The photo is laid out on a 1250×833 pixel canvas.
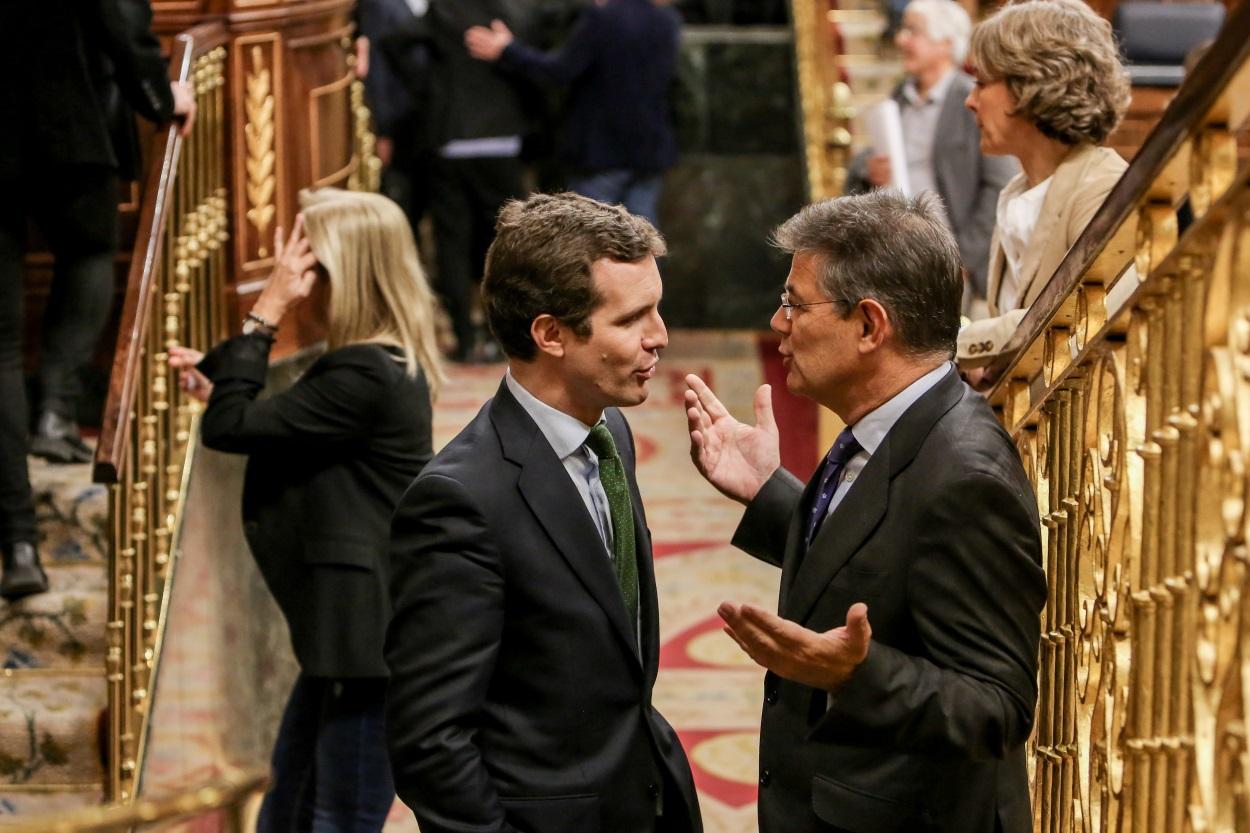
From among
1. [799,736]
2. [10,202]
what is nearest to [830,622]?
[799,736]

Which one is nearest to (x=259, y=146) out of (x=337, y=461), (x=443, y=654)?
(x=337, y=461)

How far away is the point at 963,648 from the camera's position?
2.28 meters

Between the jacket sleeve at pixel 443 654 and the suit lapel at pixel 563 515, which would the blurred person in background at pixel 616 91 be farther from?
the jacket sleeve at pixel 443 654

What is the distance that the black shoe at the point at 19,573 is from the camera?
15.2 feet

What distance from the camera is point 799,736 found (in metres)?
2.51

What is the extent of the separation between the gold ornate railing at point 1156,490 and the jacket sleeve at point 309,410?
1.61 metres

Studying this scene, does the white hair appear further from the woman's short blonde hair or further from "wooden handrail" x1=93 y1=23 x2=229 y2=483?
the woman's short blonde hair

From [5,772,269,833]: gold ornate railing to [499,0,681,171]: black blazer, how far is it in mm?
6549

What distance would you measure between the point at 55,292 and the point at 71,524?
0.64 m

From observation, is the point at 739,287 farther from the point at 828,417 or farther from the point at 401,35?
the point at 828,417

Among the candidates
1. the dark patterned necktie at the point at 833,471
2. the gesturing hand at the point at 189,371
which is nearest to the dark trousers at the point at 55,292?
the gesturing hand at the point at 189,371

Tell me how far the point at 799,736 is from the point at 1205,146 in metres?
0.98

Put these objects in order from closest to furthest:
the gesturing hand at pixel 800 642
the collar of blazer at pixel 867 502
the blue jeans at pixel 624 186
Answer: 1. the gesturing hand at pixel 800 642
2. the collar of blazer at pixel 867 502
3. the blue jeans at pixel 624 186

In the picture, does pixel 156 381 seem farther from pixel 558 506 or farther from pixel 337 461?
pixel 558 506
